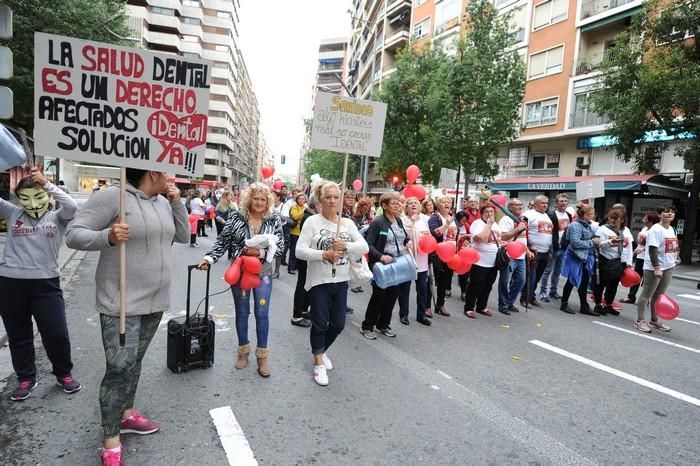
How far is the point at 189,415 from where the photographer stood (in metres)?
3.29

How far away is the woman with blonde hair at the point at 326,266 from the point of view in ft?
13.1

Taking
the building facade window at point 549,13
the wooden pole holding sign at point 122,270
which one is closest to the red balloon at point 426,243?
the wooden pole holding sign at point 122,270

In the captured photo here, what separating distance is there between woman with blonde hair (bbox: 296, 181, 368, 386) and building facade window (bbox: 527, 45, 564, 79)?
80.7 feet

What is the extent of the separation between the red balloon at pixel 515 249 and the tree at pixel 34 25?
17.3 m

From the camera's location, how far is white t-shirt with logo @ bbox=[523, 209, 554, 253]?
7969mm

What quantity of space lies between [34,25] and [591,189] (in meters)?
20.5

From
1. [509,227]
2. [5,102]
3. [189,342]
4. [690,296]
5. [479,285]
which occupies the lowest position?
[690,296]

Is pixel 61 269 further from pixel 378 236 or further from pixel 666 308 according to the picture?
pixel 666 308

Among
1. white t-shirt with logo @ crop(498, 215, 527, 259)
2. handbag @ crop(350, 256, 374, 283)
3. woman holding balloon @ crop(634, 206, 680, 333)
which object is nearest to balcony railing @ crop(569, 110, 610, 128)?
woman holding balloon @ crop(634, 206, 680, 333)

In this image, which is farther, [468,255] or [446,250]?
[468,255]

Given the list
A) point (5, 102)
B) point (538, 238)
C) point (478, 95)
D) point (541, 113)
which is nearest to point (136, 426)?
point (5, 102)

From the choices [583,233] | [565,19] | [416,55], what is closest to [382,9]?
[416,55]

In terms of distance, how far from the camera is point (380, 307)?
18.0ft

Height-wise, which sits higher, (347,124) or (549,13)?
(549,13)
